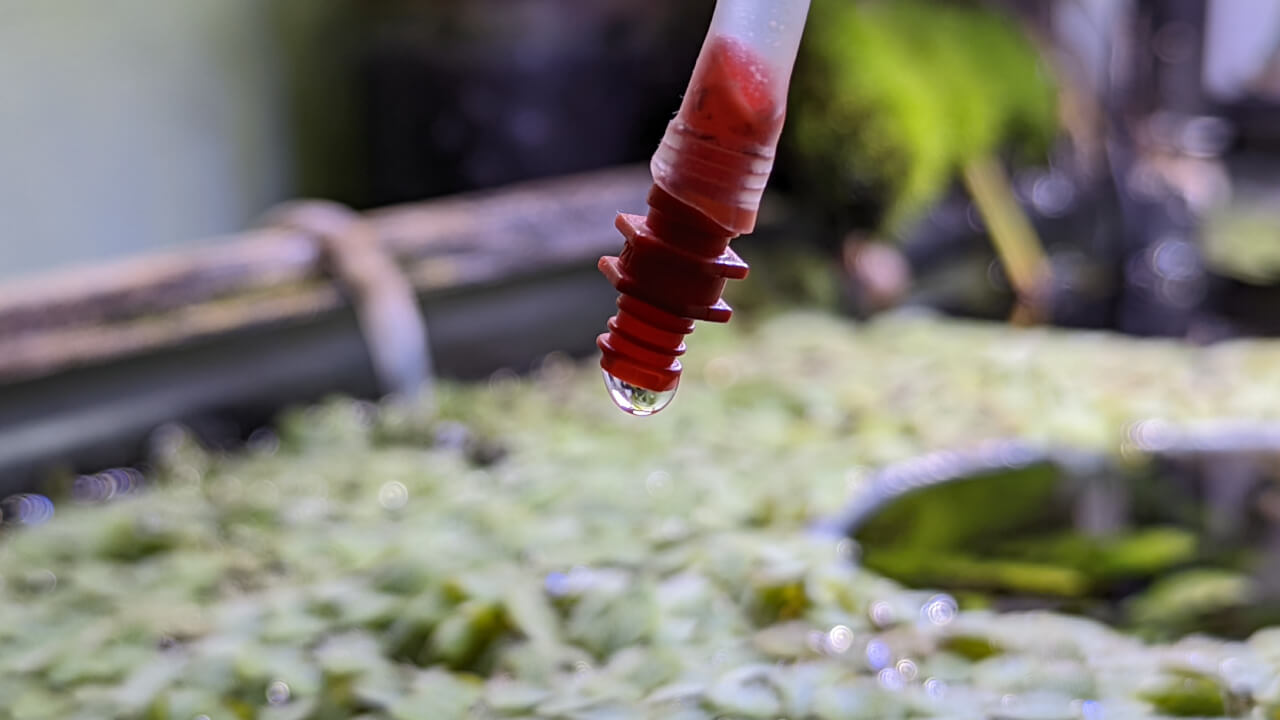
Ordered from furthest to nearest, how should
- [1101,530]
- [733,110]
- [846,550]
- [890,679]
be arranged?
1. [1101,530]
2. [846,550]
3. [890,679]
4. [733,110]

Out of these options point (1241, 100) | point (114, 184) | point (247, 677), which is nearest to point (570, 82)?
point (114, 184)

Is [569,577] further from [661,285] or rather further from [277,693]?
[661,285]

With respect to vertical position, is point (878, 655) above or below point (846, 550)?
below

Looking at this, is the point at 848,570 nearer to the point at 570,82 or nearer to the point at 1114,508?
the point at 1114,508

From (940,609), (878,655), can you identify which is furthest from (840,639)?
(940,609)

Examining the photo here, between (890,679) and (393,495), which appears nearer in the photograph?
(890,679)


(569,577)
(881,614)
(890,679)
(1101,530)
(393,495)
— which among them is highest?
(393,495)
